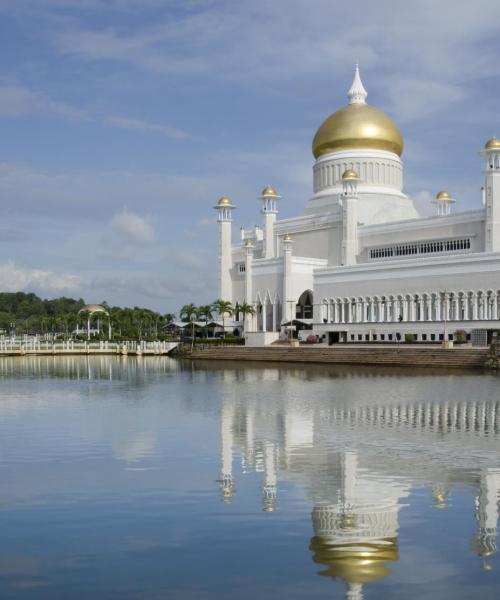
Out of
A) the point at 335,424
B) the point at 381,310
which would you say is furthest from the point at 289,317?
the point at 335,424

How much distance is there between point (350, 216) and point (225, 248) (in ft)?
49.7

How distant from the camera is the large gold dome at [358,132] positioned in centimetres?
6688

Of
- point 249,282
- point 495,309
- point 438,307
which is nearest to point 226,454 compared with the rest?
point 495,309

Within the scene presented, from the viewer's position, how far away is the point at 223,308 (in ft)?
228

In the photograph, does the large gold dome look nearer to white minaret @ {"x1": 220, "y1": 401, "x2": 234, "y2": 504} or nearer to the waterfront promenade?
the waterfront promenade

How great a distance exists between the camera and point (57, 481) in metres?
12.4

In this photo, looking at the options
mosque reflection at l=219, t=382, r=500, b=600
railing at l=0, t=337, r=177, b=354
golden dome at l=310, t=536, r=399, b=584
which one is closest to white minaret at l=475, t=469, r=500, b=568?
mosque reflection at l=219, t=382, r=500, b=600

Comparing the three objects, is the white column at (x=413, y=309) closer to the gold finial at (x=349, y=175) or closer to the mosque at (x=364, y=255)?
the mosque at (x=364, y=255)

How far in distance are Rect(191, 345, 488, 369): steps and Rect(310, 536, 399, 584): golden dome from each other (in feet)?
113

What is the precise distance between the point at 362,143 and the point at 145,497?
193ft

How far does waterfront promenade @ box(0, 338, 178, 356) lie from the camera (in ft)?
222

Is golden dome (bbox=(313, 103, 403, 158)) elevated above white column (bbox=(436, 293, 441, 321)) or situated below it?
above

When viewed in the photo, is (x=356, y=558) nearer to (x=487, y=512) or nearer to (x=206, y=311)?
(x=487, y=512)

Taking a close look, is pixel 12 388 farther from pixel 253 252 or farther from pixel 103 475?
pixel 253 252
